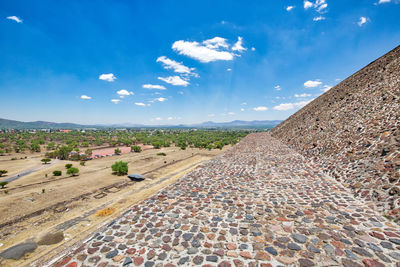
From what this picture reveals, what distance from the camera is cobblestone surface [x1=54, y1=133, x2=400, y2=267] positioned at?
3068 millimetres

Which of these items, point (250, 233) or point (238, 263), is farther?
point (250, 233)

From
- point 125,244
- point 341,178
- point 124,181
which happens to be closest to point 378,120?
point 341,178

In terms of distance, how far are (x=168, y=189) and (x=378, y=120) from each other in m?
11.7

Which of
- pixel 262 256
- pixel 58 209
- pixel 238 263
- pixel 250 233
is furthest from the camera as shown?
pixel 58 209

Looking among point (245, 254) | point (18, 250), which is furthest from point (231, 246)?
point (18, 250)

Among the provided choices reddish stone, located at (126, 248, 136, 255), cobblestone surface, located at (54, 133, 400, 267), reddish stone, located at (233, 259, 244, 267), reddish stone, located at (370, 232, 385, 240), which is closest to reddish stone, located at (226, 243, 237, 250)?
cobblestone surface, located at (54, 133, 400, 267)

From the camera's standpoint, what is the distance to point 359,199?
5.06m

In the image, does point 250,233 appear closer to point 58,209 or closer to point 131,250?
point 131,250

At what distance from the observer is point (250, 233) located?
12.7 feet

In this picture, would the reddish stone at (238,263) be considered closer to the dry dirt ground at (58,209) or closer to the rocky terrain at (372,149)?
the rocky terrain at (372,149)

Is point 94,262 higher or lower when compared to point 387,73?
lower

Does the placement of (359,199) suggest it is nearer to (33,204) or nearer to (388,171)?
(388,171)

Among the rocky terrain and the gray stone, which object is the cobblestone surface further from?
the gray stone

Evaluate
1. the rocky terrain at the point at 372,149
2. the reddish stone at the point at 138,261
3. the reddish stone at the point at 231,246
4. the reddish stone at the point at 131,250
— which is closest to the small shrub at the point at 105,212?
the reddish stone at the point at 131,250
